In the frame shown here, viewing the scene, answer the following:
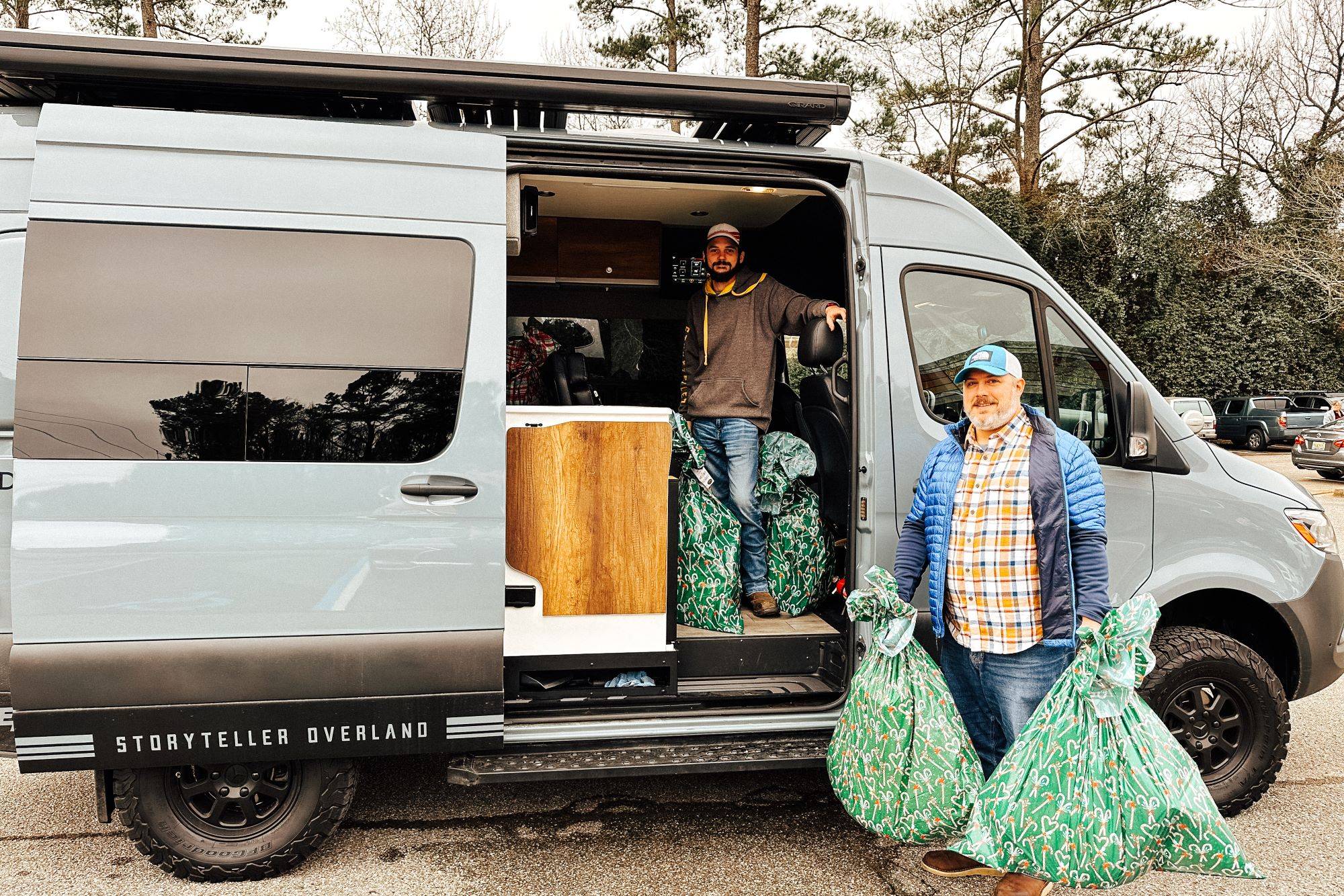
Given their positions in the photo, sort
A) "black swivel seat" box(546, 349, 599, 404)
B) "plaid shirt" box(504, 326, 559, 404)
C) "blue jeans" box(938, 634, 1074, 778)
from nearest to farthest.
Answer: "blue jeans" box(938, 634, 1074, 778) → "black swivel seat" box(546, 349, 599, 404) → "plaid shirt" box(504, 326, 559, 404)

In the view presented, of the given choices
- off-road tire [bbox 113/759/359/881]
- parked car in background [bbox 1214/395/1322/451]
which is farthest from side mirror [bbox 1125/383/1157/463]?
parked car in background [bbox 1214/395/1322/451]

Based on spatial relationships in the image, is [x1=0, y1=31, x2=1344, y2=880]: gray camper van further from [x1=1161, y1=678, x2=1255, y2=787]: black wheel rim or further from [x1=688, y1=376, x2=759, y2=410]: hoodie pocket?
[x1=688, y1=376, x2=759, y2=410]: hoodie pocket

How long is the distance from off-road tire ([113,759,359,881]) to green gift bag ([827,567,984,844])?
1621mm

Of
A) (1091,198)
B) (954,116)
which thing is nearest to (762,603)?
(954,116)

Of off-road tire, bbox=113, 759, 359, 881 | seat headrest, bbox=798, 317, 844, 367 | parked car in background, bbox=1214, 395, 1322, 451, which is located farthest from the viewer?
parked car in background, bbox=1214, 395, 1322, 451

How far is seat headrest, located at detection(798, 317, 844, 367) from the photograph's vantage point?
12.7 feet

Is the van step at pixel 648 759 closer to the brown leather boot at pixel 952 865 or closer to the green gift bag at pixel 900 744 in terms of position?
the green gift bag at pixel 900 744

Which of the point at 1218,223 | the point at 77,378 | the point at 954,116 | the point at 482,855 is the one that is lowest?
the point at 482,855

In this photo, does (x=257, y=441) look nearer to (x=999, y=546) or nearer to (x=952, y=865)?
(x=999, y=546)

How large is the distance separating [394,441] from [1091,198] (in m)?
21.0

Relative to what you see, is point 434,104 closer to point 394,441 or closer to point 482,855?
point 394,441

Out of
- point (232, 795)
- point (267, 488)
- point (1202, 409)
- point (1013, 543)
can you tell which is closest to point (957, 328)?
point (1013, 543)

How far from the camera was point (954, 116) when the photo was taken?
18969 mm

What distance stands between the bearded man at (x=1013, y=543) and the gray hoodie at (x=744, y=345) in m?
1.35
